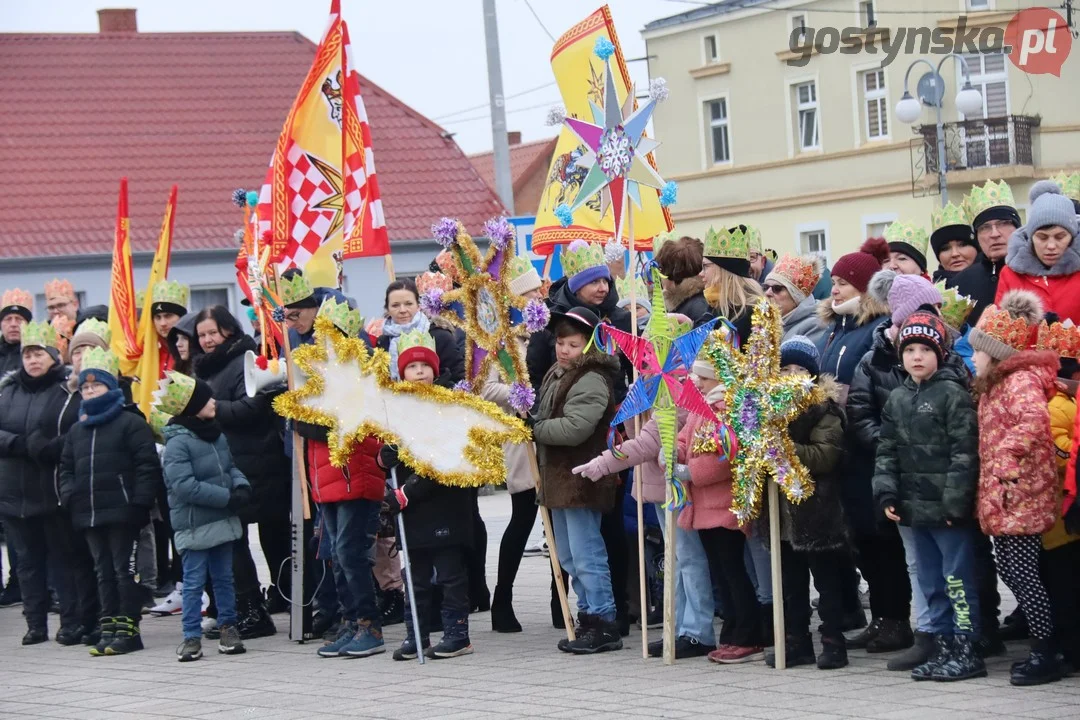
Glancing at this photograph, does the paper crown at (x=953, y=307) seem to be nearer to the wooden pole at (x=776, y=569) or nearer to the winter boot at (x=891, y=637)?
the wooden pole at (x=776, y=569)

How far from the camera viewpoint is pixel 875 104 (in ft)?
135

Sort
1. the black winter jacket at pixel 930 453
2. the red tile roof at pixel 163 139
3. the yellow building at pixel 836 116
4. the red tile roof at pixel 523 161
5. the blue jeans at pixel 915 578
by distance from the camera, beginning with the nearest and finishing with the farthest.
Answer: the black winter jacket at pixel 930 453, the blue jeans at pixel 915 578, the red tile roof at pixel 163 139, the yellow building at pixel 836 116, the red tile roof at pixel 523 161

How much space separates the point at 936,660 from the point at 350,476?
3447 mm

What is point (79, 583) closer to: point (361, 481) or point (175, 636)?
point (175, 636)

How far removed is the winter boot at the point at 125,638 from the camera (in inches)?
406

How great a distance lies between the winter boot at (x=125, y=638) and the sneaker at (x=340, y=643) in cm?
138

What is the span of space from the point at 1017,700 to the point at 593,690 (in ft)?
6.43

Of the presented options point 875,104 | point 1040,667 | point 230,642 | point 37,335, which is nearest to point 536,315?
point 230,642

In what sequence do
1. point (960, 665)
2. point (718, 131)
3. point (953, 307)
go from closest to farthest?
point (960, 665) < point (953, 307) < point (718, 131)

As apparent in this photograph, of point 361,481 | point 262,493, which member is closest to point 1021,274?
point 361,481

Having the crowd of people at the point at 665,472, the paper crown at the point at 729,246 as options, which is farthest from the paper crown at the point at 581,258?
the paper crown at the point at 729,246

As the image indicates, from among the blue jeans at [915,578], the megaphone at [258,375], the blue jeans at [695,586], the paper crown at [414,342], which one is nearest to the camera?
the blue jeans at [915,578]

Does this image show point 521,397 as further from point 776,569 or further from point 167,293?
point 167,293

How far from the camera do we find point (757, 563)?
28.5 ft
